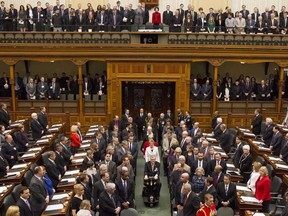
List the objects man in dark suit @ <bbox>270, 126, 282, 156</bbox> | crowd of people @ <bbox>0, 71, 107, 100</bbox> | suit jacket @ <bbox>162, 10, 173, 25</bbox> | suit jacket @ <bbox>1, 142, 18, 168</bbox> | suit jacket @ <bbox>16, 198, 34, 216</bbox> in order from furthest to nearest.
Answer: suit jacket @ <bbox>162, 10, 173, 25</bbox> < crowd of people @ <bbox>0, 71, 107, 100</bbox> < man in dark suit @ <bbox>270, 126, 282, 156</bbox> < suit jacket @ <bbox>1, 142, 18, 168</bbox> < suit jacket @ <bbox>16, 198, 34, 216</bbox>

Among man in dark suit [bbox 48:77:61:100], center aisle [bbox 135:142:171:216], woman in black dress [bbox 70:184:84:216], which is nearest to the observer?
woman in black dress [bbox 70:184:84:216]

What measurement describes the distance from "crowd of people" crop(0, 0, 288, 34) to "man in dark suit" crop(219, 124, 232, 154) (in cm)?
637

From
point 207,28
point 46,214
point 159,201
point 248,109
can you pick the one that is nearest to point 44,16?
point 207,28

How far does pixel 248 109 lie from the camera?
1983 centimetres

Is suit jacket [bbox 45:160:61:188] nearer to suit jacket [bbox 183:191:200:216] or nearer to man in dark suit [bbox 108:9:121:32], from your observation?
suit jacket [bbox 183:191:200:216]

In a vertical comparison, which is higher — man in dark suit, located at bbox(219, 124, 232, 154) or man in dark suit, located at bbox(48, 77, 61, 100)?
man in dark suit, located at bbox(48, 77, 61, 100)

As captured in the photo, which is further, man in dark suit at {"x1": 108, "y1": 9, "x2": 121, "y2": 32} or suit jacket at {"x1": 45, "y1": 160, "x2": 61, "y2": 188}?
man in dark suit at {"x1": 108, "y1": 9, "x2": 121, "y2": 32}

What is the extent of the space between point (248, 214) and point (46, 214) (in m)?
4.24

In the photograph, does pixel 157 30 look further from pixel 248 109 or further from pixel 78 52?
pixel 248 109

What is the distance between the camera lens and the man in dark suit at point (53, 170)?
1177 centimetres

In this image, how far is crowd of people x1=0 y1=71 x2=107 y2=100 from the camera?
19859 millimetres

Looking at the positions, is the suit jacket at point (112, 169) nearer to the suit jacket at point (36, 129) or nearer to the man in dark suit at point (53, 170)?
the man in dark suit at point (53, 170)

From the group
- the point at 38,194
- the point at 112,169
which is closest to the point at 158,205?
the point at 112,169

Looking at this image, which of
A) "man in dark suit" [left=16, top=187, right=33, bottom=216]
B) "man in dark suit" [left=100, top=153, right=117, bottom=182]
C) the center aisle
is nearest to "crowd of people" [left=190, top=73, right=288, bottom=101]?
the center aisle
